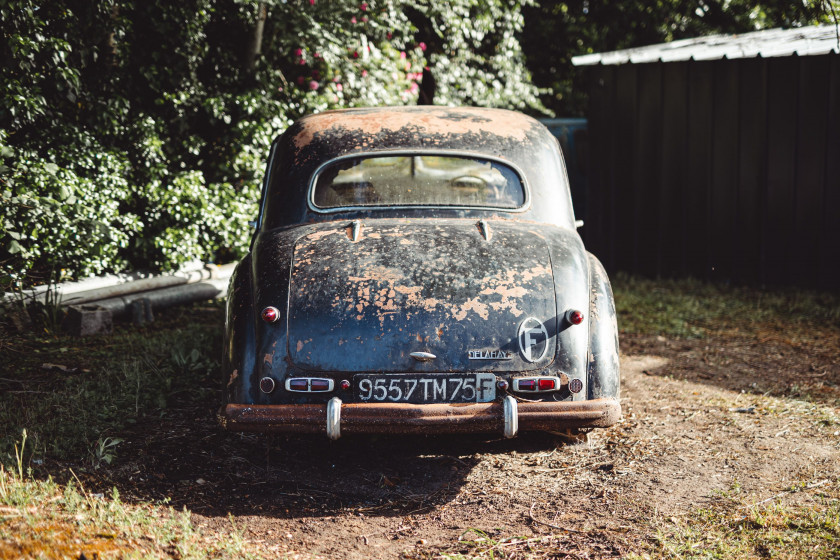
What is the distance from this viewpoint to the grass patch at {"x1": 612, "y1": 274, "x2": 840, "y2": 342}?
6508 millimetres

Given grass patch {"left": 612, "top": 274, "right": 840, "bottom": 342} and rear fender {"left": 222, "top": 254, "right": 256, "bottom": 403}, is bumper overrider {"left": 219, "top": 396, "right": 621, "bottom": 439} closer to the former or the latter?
rear fender {"left": 222, "top": 254, "right": 256, "bottom": 403}

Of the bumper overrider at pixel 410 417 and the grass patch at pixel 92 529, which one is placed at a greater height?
the bumper overrider at pixel 410 417

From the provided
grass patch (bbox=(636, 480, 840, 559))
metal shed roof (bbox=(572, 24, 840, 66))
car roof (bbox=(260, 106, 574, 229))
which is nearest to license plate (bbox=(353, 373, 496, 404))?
grass patch (bbox=(636, 480, 840, 559))

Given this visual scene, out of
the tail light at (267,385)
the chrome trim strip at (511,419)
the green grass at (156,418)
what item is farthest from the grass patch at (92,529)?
the chrome trim strip at (511,419)

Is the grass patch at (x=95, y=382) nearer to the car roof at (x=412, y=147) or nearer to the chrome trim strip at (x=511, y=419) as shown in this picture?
the car roof at (x=412, y=147)

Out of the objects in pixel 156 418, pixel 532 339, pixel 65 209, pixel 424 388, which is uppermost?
pixel 65 209

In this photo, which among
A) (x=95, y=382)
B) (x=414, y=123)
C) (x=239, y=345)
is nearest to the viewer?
(x=239, y=345)

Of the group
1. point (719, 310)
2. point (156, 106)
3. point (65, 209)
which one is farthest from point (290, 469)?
point (156, 106)

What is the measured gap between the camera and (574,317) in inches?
135

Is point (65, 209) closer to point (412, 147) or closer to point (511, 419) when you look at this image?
point (412, 147)

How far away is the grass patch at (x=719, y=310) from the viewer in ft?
21.4

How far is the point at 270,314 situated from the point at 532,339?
→ 3.93 feet

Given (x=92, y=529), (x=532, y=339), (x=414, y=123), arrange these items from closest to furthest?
(x=92, y=529) < (x=532, y=339) < (x=414, y=123)

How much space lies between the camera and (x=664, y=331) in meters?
6.47
